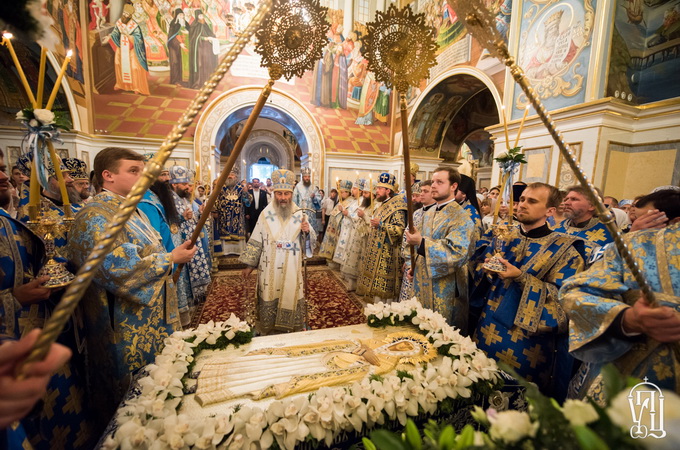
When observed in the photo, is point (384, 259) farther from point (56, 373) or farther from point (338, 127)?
point (338, 127)

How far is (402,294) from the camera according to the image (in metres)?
3.77

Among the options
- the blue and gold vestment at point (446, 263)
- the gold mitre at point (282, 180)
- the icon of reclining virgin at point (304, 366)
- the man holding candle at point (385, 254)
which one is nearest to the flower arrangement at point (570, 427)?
the icon of reclining virgin at point (304, 366)

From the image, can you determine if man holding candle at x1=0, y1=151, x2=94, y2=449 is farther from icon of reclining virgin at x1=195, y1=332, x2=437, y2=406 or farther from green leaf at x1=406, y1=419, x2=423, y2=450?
green leaf at x1=406, y1=419, x2=423, y2=450

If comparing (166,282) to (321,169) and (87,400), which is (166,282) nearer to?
(87,400)

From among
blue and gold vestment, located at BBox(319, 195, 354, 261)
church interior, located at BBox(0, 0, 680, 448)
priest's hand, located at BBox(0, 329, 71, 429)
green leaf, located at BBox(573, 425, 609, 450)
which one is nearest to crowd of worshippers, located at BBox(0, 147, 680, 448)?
priest's hand, located at BBox(0, 329, 71, 429)

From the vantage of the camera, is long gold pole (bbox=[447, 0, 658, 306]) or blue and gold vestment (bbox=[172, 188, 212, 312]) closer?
long gold pole (bbox=[447, 0, 658, 306])

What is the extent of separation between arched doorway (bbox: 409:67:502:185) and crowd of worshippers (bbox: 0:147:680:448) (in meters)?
7.83

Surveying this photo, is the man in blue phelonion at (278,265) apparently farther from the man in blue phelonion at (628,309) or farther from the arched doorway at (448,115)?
the arched doorway at (448,115)

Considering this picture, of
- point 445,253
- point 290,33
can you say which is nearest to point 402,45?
point 290,33

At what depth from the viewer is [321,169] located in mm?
12781

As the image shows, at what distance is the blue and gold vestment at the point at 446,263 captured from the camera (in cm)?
277

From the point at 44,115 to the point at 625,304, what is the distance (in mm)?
3058

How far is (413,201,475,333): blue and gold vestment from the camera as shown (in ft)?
9.09

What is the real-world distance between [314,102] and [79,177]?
417 inches
